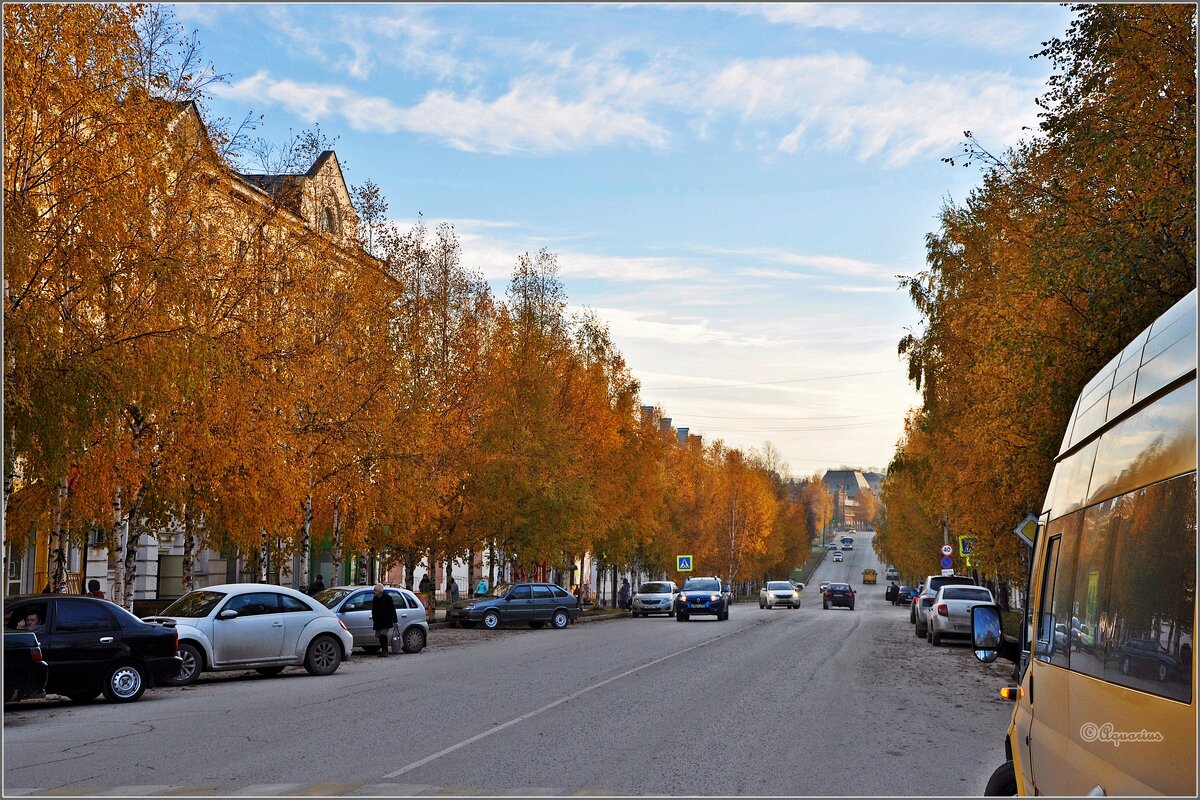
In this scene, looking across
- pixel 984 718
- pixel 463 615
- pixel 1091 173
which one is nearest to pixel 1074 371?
pixel 1091 173

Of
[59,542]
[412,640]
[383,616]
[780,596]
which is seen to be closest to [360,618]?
[383,616]

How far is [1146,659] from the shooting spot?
356 cm

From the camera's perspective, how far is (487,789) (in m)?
9.46

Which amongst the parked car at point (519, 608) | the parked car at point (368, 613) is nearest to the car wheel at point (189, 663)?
the parked car at point (368, 613)

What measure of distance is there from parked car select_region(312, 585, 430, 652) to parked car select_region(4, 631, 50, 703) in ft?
39.6

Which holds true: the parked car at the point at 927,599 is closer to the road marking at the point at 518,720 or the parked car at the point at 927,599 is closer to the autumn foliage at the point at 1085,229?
the autumn foliage at the point at 1085,229

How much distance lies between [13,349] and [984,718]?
13.2 metres

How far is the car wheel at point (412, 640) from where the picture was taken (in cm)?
2840

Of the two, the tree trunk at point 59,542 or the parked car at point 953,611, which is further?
the parked car at point 953,611

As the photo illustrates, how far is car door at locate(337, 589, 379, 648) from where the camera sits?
2748 centimetres

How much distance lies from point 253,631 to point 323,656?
1503mm

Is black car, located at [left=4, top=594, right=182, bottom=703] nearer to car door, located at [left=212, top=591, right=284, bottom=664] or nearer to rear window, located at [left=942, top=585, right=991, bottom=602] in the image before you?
car door, located at [left=212, top=591, right=284, bottom=664]

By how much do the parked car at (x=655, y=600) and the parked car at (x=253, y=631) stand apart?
32542mm

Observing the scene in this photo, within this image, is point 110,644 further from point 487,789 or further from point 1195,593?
point 1195,593
